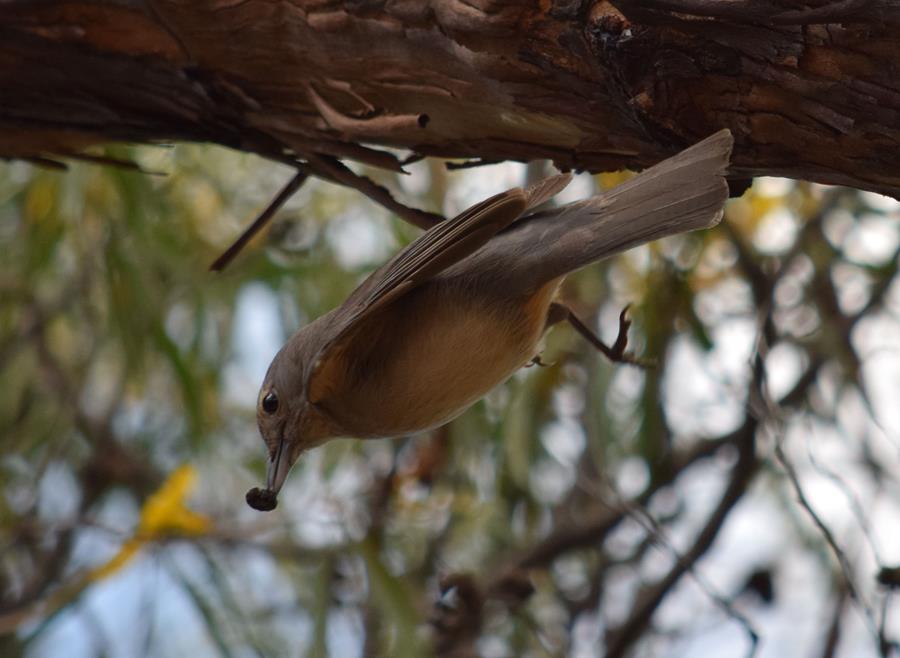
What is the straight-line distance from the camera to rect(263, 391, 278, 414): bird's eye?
1.66 metres

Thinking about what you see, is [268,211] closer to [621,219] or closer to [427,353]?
[427,353]

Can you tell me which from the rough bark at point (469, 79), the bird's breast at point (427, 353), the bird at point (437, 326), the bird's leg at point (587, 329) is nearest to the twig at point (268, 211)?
the rough bark at point (469, 79)

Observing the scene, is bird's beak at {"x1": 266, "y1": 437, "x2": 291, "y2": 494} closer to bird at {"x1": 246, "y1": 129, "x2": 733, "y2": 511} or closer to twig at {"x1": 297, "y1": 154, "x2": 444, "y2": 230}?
bird at {"x1": 246, "y1": 129, "x2": 733, "y2": 511}

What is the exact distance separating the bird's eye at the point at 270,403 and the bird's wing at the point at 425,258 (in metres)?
0.07

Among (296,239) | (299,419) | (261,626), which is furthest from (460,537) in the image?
(299,419)

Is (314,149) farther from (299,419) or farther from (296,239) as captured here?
(296,239)

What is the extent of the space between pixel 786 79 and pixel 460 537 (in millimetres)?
2185

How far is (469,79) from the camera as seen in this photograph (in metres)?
1.47

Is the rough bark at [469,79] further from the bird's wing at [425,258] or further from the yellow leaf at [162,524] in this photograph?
the yellow leaf at [162,524]

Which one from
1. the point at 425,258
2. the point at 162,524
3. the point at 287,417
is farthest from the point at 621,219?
the point at 162,524

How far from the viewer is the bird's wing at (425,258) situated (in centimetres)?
143

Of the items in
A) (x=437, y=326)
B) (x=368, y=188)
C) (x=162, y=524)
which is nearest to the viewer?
(x=437, y=326)

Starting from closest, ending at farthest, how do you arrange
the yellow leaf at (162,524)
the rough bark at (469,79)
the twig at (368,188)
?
1. the rough bark at (469,79)
2. the twig at (368,188)
3. the yellow leaf at (162,524)

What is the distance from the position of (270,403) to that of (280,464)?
0.28 ft
